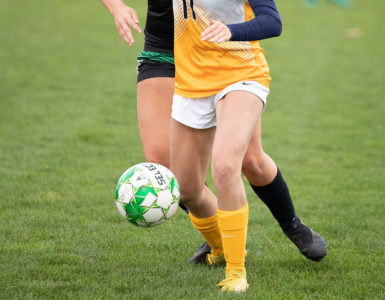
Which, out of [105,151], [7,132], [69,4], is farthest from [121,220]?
[69,4]

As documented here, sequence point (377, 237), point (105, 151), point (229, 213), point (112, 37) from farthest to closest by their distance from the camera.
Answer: point (112, 37) → point (105, 151) → point (377, 237) → point (229, 213)

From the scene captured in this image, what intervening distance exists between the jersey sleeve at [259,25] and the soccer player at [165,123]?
1010 millimetres

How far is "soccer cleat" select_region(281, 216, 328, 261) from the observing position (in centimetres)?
447

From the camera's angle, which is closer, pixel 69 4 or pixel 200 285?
pixel 200 285

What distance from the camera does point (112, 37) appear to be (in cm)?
1669

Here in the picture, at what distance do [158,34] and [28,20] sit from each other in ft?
46.1

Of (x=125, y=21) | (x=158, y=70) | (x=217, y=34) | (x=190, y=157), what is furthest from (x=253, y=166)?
(x=125, y=21)

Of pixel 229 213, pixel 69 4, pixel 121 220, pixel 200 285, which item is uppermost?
pixel 229 213

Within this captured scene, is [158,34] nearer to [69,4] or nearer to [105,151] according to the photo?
[105,151]

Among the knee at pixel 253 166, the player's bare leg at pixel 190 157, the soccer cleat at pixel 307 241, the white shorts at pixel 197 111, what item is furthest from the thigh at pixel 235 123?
the soccer cleat at pixel 307 241

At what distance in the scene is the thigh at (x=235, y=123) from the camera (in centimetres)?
366

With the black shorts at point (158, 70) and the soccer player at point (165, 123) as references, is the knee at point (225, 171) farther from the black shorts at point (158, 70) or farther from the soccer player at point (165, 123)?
the black shorts at point (158, 70)

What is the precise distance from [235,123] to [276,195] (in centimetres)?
95

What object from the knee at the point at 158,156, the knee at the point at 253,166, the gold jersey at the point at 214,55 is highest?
the gold jersey at the point at 214,55
